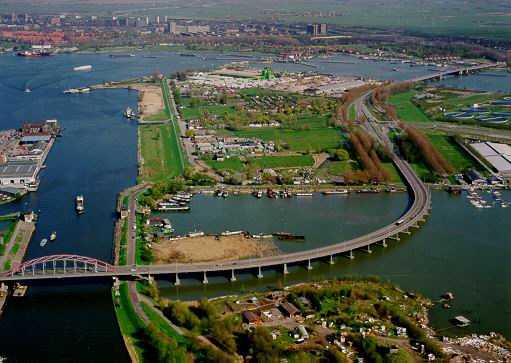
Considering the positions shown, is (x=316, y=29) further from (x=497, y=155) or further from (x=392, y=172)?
(x=392, y=172)

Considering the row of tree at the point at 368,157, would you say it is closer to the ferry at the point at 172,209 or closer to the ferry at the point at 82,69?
the ferry at the point at 172,209

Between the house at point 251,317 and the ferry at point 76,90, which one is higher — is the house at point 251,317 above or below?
below

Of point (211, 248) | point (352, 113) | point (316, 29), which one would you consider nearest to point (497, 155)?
point (352, 113)

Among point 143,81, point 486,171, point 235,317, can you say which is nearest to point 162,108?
point 143,81

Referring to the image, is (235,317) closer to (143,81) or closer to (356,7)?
(143,81)

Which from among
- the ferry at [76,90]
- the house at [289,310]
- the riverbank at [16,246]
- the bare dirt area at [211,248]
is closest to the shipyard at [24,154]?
the riverbank at [16,246]

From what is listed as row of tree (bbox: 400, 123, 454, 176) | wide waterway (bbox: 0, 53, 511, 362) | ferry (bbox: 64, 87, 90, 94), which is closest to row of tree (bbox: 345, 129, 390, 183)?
wide waterway (bbox: 0, 53, 511, 362)

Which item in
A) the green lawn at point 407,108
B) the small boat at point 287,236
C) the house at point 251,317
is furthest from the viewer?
the green lawn at point 407,108
